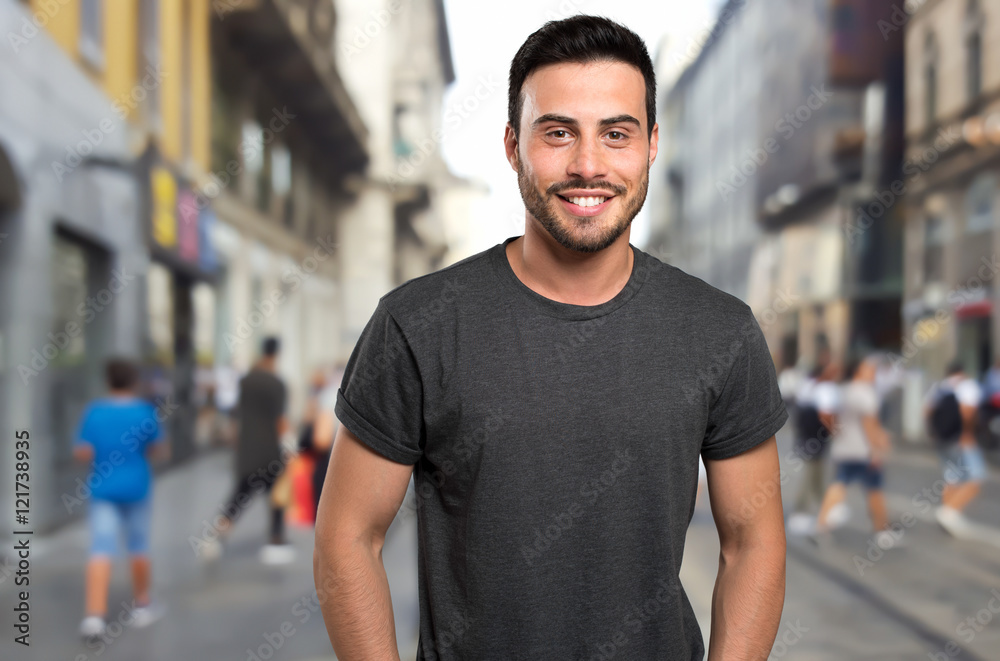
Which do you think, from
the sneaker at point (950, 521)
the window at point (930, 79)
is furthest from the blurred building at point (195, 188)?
the window at point (930, 79)

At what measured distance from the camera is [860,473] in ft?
20.0

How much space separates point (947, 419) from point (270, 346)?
16.0 ft

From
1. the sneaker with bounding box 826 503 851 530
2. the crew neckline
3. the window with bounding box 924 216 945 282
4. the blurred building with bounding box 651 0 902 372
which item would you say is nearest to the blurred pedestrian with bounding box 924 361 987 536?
the sneaker with bounding box 826 503 851 530

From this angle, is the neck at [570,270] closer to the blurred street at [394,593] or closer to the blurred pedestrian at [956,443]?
the blurred street at [394,593]

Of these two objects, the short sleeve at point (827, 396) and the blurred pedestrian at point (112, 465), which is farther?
the short sleeve at point (827, 396)

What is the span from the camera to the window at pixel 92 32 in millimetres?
6199

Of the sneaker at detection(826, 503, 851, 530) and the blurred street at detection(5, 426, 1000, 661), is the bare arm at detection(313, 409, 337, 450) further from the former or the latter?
Result: the sneaker at detection(826, 503, 851, 530)

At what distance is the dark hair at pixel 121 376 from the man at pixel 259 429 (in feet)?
4.36

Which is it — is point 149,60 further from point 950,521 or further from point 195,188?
point 950,521

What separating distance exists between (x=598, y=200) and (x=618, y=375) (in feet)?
0.87

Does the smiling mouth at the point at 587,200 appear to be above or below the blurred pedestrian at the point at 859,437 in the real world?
above

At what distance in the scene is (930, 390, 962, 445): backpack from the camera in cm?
624

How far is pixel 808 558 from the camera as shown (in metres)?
6.12

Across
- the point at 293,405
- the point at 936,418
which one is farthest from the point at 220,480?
the point at 936,418
